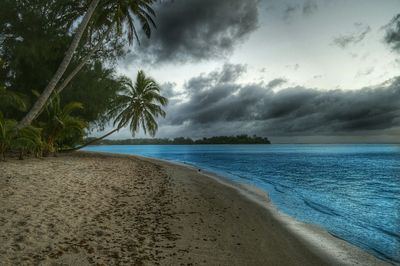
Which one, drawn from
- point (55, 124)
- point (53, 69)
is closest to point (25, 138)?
point (55, 124)

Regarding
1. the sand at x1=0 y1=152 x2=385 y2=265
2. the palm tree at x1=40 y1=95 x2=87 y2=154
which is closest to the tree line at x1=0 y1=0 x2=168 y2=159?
the palm tree at x1=40 y1=95 x2=87 y2=154

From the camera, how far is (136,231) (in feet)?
18.1

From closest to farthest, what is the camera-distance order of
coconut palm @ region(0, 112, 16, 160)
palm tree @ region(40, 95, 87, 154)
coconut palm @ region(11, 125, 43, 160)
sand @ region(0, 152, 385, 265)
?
sand @ region(0, 152, 385, 265), coconut palm @ region(0, 112, 16, 160), coconut palm @ region(11, 125, 43, 160), palm tree @ region(40, 95, 87, 154)

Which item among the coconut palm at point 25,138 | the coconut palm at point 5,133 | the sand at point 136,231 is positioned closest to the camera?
the sand at point 136,231

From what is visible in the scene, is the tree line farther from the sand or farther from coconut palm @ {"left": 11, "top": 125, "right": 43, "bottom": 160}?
the sand

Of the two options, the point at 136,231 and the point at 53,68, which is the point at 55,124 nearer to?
the point at 53,68

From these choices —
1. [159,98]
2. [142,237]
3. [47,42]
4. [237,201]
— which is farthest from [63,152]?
[142,237]

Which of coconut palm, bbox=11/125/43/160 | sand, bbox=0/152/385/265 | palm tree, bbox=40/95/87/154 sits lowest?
sand, bbox=0/152/385/265

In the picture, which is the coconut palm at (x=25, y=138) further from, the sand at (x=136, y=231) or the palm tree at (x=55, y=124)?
the sand at (x=136, y=231)

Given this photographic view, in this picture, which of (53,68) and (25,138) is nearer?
(25,138)

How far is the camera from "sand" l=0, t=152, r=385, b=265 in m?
4.30

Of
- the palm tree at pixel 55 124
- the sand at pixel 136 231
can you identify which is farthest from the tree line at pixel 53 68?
the sand at pixel 136 231

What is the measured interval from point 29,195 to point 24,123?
24.3 ft

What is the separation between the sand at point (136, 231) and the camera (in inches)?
169
